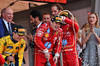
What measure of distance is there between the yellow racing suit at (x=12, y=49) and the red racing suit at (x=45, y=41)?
316mm

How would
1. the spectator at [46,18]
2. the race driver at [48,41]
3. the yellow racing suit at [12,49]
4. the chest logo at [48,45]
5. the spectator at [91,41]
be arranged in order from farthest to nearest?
1. the spectator at [46,18]
2. the spectator at [91,41]
3. the chest logo at [48,45]
4. the race driver at [48,41]
5. the yellow racing suit at [12,49]

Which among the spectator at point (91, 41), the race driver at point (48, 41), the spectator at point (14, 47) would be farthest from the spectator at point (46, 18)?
the spectator at point (14, 47)

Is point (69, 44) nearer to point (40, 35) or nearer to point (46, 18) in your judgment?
point (40, 35)

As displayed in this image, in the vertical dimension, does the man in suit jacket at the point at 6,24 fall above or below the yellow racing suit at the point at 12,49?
above

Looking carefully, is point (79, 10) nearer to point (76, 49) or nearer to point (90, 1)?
point (90, 1)

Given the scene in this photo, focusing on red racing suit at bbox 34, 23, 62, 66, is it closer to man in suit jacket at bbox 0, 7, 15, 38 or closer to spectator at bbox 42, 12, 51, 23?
spectator at bbox 42, 12, 51, 23

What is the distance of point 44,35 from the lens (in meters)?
4.98

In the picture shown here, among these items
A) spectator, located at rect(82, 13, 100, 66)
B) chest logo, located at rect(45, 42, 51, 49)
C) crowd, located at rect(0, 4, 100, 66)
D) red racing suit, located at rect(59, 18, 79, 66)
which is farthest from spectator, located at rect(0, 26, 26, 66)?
spectator, located at rect(82, 13, 100, 66)

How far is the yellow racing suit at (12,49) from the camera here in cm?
453

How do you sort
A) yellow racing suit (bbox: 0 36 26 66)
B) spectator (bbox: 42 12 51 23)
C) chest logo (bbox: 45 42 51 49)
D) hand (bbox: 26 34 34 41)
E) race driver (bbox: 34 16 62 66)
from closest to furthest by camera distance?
yellow racing suit (bbox: 0 36 26 66), race driver (bbox: 34 16 62 66), chest logo (bbox: 45 42 51 49), hand (bbox: 26 34 34 41), spectator (bbox: 42 12 51 23)

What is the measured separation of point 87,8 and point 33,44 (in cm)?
247

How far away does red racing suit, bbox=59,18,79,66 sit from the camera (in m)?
5.01

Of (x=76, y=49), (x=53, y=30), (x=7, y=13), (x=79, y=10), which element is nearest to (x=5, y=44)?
(x=7, y=13)

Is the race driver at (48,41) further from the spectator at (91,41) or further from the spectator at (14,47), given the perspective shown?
the spectator at (91,41)
